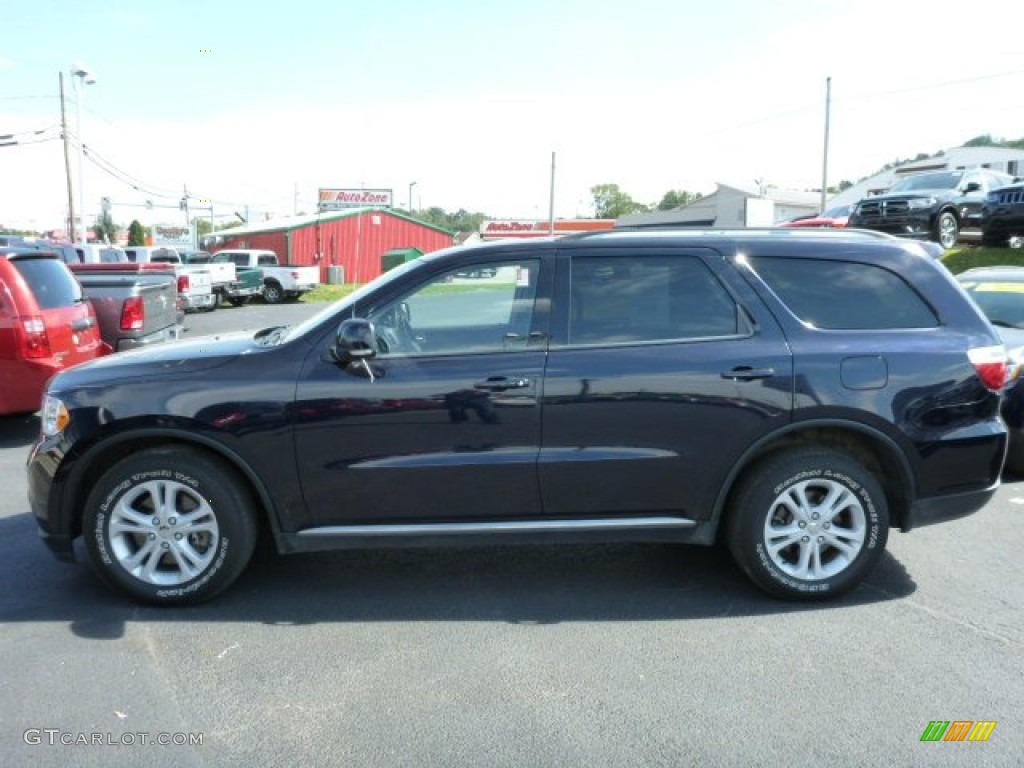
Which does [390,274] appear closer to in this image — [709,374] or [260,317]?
[709,374]

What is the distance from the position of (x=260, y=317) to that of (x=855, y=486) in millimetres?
20354

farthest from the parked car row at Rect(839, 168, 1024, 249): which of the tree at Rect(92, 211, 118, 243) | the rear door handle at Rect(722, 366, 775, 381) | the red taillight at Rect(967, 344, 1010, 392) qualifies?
the tree at Rect(92, 211, 118, 243)

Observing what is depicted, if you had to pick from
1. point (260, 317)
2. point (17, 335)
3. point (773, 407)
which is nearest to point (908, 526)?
point (773, 407)

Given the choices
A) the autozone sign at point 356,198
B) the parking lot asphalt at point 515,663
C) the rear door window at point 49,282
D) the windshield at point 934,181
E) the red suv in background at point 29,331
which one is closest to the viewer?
the parking lot asphalt at point 515,663

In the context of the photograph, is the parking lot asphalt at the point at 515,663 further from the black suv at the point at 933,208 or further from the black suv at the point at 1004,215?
the black suv at the point at 933,208

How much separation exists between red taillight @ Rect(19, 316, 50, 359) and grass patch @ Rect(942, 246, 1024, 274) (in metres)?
15.3

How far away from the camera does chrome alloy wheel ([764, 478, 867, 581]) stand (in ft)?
13.5

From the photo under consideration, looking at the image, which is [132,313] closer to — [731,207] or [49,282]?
[49,282]

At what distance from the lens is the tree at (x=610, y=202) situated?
12294 cm

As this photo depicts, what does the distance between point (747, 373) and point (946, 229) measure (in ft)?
52.0

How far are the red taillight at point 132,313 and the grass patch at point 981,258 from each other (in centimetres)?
1431

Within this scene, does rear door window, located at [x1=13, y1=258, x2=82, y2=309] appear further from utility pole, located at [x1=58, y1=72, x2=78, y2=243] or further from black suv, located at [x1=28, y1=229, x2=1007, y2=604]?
utility pole, located at [x1=58, y1=72, x2=78, y2=243]

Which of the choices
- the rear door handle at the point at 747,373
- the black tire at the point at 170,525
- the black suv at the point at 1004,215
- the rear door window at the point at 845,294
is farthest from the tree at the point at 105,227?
the rear door handle at the point at 747,373

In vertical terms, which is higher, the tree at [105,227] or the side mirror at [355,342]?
the tree at [105,227]
